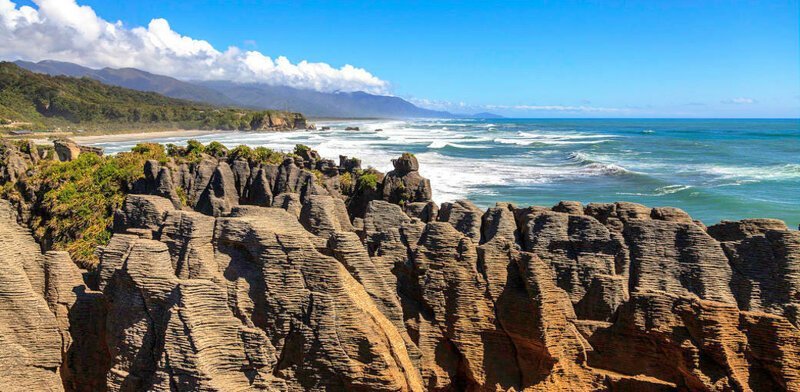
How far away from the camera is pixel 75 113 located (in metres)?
99.8

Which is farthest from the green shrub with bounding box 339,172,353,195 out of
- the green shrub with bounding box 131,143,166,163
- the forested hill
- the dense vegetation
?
the forested hill

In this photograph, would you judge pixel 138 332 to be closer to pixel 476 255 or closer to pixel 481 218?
pixel 476 255

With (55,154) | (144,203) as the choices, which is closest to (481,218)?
(144,203)

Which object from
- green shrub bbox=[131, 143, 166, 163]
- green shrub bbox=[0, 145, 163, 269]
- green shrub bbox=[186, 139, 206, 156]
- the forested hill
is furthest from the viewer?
the forested hill

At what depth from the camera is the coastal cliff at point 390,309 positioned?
525 cm

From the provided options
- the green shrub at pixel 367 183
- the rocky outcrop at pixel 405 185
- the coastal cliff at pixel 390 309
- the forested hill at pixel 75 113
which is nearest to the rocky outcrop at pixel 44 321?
the coastal cliff at pixel 390 309

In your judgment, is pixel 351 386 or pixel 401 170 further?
pixel 401 170

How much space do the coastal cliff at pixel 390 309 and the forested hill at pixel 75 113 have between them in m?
84.7

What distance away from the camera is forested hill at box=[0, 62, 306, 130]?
307 ft

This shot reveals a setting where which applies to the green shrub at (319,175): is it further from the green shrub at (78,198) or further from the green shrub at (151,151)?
the green shrub at (151,151)

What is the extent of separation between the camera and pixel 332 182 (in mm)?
18469

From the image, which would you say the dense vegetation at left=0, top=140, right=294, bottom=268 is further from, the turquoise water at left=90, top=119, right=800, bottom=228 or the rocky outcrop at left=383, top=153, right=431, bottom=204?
the turquoise water at left=90, top=119, right=800, bottom=228

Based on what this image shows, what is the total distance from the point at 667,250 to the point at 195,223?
6596 millimetres

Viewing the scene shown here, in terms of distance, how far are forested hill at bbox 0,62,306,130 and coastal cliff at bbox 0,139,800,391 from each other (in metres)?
84.7
